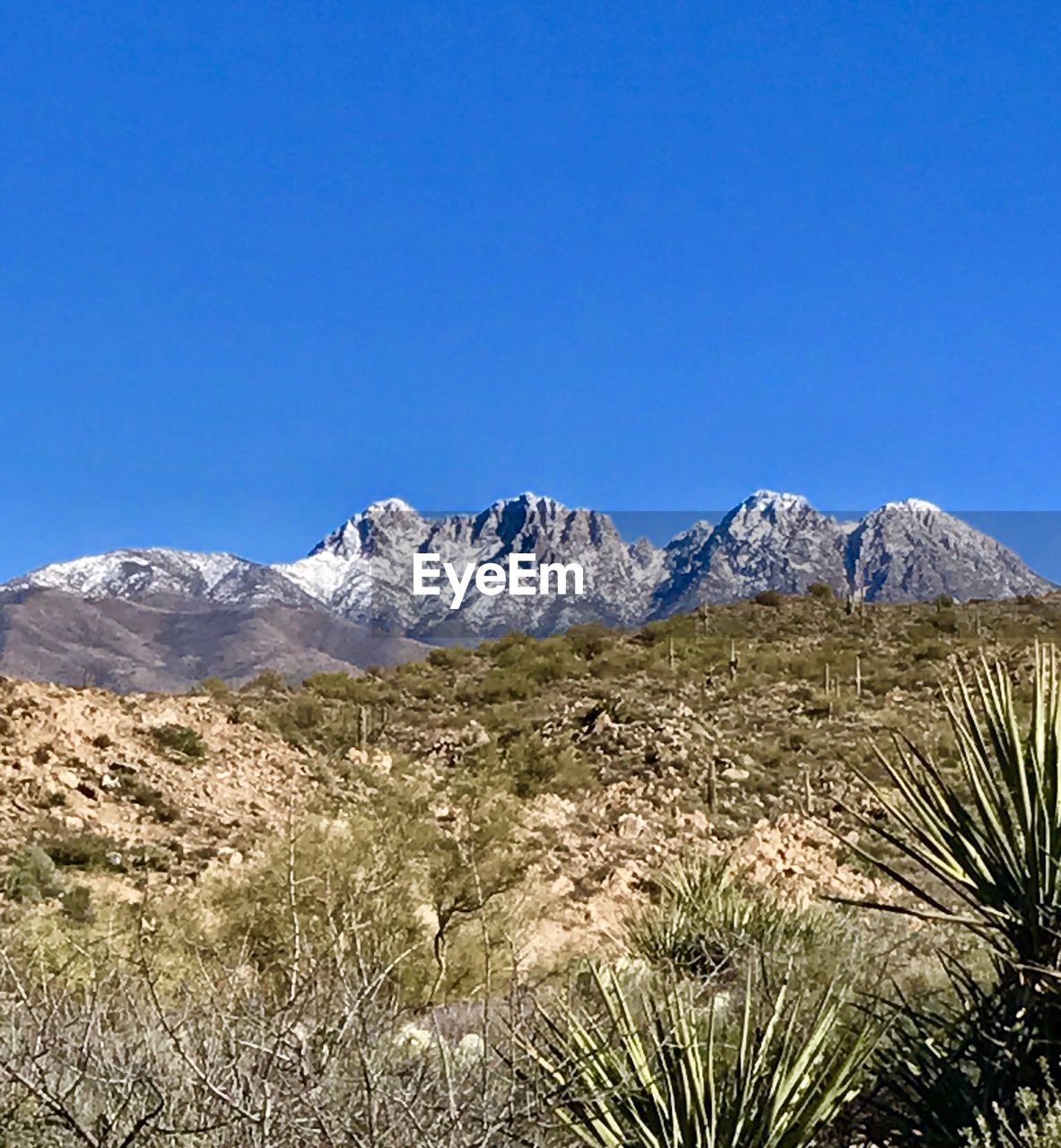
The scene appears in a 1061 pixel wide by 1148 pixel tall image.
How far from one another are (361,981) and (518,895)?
868 cm

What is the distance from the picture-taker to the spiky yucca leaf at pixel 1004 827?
3.95 m

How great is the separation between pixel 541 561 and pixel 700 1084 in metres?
101

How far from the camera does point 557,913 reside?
49.0 feet

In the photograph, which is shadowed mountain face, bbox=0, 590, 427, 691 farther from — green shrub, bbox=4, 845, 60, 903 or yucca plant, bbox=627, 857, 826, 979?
yucca plant, bbox=627, 857, 826, 979

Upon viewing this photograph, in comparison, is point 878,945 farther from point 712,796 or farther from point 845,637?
point 845,637

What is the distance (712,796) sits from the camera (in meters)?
21.5

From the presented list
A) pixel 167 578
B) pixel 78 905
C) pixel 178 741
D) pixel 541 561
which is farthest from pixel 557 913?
pixel 167 578

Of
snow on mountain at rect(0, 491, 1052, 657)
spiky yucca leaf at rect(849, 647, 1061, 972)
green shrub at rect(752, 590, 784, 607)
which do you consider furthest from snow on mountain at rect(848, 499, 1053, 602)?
spiky yucca leaf at rect(849, 647, 1061, 972)

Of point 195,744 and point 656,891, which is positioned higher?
point 195,744

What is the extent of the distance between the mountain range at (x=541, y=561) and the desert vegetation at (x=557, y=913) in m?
50.2

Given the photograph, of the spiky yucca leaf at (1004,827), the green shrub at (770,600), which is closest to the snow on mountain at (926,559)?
the green shrub at (770,600)

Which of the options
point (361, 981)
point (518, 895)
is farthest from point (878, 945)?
point (361, 981)

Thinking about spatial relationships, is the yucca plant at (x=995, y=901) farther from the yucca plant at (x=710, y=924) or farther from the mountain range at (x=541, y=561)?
the mountain range at (x=541, y=561)

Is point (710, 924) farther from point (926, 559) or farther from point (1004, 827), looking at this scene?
point (926, 559)
